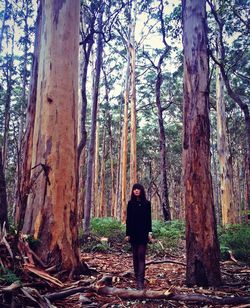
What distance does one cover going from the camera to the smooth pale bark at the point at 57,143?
4.52 meters

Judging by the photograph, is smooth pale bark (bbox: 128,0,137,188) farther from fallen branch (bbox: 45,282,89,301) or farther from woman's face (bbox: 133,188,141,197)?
fallen branch (bbox: 45,282,89,301)

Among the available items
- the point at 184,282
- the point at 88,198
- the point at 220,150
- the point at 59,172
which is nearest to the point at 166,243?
the point at 88,198

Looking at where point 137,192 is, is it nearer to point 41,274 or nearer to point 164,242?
A: point 41,274

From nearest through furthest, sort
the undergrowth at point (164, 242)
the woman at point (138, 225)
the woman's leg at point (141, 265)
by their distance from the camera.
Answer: the woman's leg at point (141, 265) → the woman at point (138, 225) → the undergrowth at point (164, 242)

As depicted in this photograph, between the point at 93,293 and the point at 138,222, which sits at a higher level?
the point at 138,222

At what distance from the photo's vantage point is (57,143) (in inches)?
189

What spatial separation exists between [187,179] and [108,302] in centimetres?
196

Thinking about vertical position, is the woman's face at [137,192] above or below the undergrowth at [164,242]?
above

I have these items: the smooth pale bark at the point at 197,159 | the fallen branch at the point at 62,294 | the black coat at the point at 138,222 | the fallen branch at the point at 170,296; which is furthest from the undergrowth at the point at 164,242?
the fallen branch at the point at 62,294

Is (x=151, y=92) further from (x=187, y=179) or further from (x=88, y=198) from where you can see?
(x=187, y=179)

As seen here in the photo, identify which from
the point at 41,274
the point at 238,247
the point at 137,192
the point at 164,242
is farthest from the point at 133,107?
the point at 41,274

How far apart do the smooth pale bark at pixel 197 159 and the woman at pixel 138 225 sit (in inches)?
23.3

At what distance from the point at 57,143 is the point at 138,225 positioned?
5.32ft

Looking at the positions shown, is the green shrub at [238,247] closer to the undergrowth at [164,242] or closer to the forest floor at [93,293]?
the undergrowth at [164,242]
